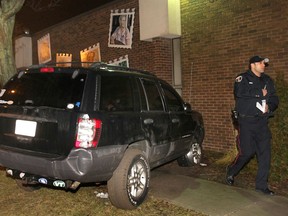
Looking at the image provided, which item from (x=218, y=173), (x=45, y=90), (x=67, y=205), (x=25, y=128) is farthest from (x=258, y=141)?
(x=25, y=128)

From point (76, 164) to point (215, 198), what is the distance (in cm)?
233

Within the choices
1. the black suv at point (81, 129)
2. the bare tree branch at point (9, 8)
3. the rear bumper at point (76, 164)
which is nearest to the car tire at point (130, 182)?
the black suv at point (81, 129)

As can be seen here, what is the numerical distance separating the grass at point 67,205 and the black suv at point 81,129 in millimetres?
209

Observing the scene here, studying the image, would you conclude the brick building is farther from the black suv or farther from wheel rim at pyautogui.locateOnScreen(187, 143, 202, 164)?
the black suv

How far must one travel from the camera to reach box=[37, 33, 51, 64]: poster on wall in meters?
15.9

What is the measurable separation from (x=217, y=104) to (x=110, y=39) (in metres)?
4.60

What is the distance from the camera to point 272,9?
25.4ft

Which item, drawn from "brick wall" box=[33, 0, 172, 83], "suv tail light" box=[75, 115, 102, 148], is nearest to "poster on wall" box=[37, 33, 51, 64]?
"brick wall" box=[33, 0, 172, 83]

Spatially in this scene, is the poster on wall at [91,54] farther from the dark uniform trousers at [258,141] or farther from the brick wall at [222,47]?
the dark uniform trousers at [258,141]

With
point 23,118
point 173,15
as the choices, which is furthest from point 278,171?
point 173,15

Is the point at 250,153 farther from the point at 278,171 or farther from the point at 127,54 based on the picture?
the point at 127,54

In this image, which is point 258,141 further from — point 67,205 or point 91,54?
point 91,54

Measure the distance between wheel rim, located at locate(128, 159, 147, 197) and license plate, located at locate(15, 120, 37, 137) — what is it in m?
1.39

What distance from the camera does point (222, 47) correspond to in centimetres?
879
